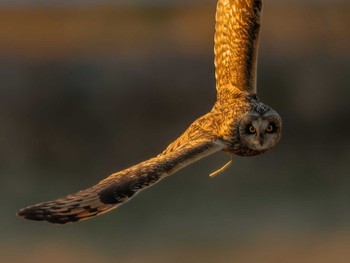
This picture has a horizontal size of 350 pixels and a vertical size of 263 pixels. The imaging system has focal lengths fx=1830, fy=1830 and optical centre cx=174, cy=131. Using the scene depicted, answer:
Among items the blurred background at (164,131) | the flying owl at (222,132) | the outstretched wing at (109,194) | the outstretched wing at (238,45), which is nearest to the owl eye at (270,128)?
the flying owl at (222,132)

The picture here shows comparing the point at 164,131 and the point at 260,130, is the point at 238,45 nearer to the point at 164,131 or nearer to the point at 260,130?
the point at 260,130

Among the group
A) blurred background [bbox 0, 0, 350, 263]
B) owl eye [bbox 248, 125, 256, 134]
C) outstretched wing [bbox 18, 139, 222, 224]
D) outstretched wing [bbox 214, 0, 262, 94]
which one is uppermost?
outstretched wing [bbox 214, 0, 262, 94]

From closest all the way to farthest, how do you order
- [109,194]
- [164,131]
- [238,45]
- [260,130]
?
[109,194]
[260,130]
[238,45]
[164,131]

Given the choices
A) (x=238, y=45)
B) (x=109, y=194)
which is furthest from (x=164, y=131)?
(x=109, y=194)

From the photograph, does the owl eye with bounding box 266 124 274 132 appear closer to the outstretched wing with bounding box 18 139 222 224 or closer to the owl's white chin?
the owl's white chin

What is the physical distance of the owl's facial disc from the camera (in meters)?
7.32

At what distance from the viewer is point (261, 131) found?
732cm

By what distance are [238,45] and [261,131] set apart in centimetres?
67

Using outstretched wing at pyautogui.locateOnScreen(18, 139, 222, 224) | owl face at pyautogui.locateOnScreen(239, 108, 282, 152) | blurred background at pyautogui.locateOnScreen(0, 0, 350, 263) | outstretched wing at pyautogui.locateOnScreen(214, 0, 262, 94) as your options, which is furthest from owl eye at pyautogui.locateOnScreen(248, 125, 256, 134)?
blurred background at pyautogui.locateOnScreen(0, 0, 350, 263)

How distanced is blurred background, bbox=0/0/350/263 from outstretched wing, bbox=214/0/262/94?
377 inches

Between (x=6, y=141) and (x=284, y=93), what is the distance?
3268 mm

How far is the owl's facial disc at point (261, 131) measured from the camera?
7320 millimetres

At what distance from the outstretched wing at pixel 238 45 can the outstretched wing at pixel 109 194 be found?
83 cm

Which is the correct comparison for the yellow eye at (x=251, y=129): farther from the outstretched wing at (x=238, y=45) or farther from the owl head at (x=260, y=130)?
the outstretched wing at (x=238, y=45)
